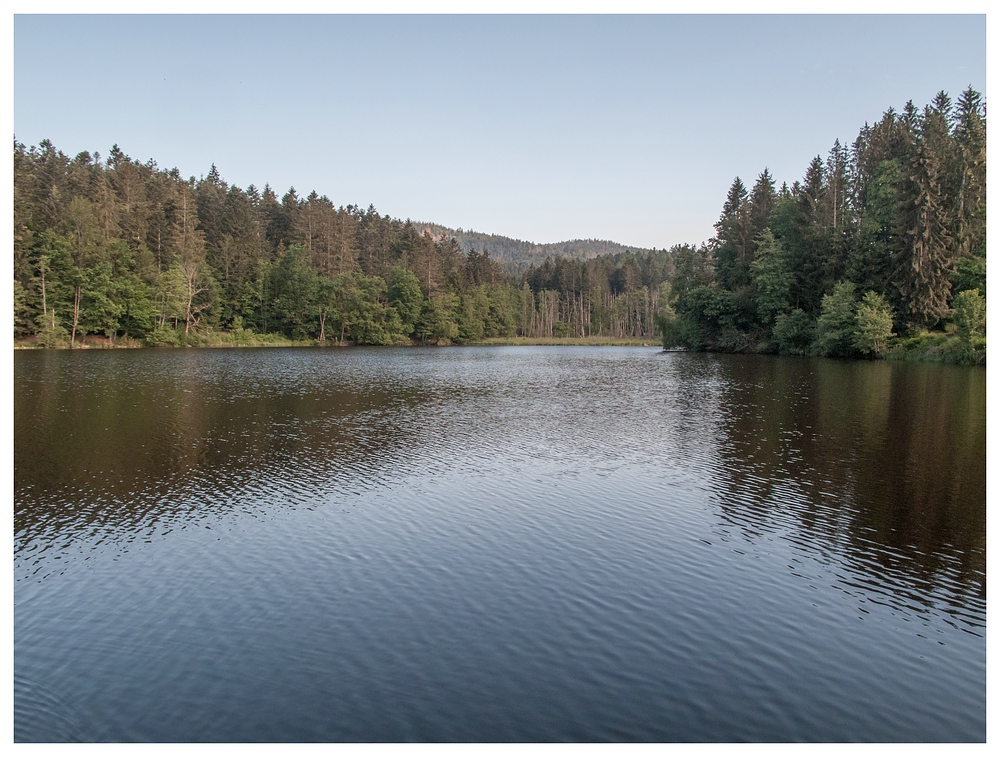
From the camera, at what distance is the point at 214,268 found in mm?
93938

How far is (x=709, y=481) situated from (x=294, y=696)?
40.9 ft

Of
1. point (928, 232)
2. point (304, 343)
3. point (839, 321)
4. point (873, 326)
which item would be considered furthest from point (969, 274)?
point (304, 343)

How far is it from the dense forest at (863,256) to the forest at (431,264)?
19 cm

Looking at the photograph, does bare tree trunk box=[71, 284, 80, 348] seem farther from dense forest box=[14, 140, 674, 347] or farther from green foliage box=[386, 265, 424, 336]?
green foliage box=[386, 265, 424, 336]

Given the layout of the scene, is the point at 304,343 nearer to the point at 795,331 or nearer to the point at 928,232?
the point at 795,331

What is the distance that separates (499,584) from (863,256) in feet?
214

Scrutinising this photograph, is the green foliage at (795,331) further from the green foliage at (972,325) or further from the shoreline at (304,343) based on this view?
the shoreline at (304,343)

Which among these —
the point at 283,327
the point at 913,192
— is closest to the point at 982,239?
the point at 913,192

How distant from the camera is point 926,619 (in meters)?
9.47

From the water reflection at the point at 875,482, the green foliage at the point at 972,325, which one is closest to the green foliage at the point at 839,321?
the green foliage at the point at 972,325

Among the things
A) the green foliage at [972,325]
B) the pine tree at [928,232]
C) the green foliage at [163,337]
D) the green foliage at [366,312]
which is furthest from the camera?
the green foliage at [366,312]

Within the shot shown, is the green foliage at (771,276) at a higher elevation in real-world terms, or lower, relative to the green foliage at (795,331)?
higher

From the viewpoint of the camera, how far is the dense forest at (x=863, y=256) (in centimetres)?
5716

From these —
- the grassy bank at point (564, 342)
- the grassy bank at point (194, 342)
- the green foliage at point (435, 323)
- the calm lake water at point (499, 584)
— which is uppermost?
the green foliage at point (435, 323)
